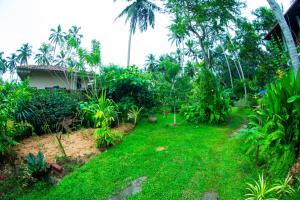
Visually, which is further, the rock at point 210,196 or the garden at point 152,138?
the garden at point 152,138

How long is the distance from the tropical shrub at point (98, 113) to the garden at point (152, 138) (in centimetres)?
3

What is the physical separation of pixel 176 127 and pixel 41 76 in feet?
44.3

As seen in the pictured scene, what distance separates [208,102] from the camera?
934 cm

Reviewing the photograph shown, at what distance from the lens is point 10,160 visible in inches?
212

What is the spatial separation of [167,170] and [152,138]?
259 centimetres

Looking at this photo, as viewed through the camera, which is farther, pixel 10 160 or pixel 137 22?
pixel 137 22

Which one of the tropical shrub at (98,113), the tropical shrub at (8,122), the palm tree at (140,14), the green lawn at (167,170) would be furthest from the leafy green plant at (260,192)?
the palm tree at (140,14)

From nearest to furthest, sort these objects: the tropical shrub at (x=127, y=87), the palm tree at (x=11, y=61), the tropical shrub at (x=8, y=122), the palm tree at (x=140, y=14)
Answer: the tropical shrub at (x=8, y=122) → the tropical shrub at (x=127, y=87) → the palm tree at (x=140, y=14) → the palm tree at (x=11, y=61)

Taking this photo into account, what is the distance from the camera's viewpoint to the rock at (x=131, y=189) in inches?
162

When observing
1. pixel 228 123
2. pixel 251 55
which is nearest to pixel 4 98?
pixel 228 123

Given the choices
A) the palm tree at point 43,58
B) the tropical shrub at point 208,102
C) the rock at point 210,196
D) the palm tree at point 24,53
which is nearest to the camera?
the rock at point 210,196

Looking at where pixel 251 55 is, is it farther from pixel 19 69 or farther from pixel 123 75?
pixel 19 69

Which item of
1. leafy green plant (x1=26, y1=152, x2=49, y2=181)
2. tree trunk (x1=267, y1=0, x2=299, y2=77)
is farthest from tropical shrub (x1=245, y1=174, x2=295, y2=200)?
leafy green plant (x1=26, y1=152, x2=49, y2=181)

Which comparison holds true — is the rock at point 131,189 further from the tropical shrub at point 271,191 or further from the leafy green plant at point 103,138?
the leafy green plant at point 103,138
